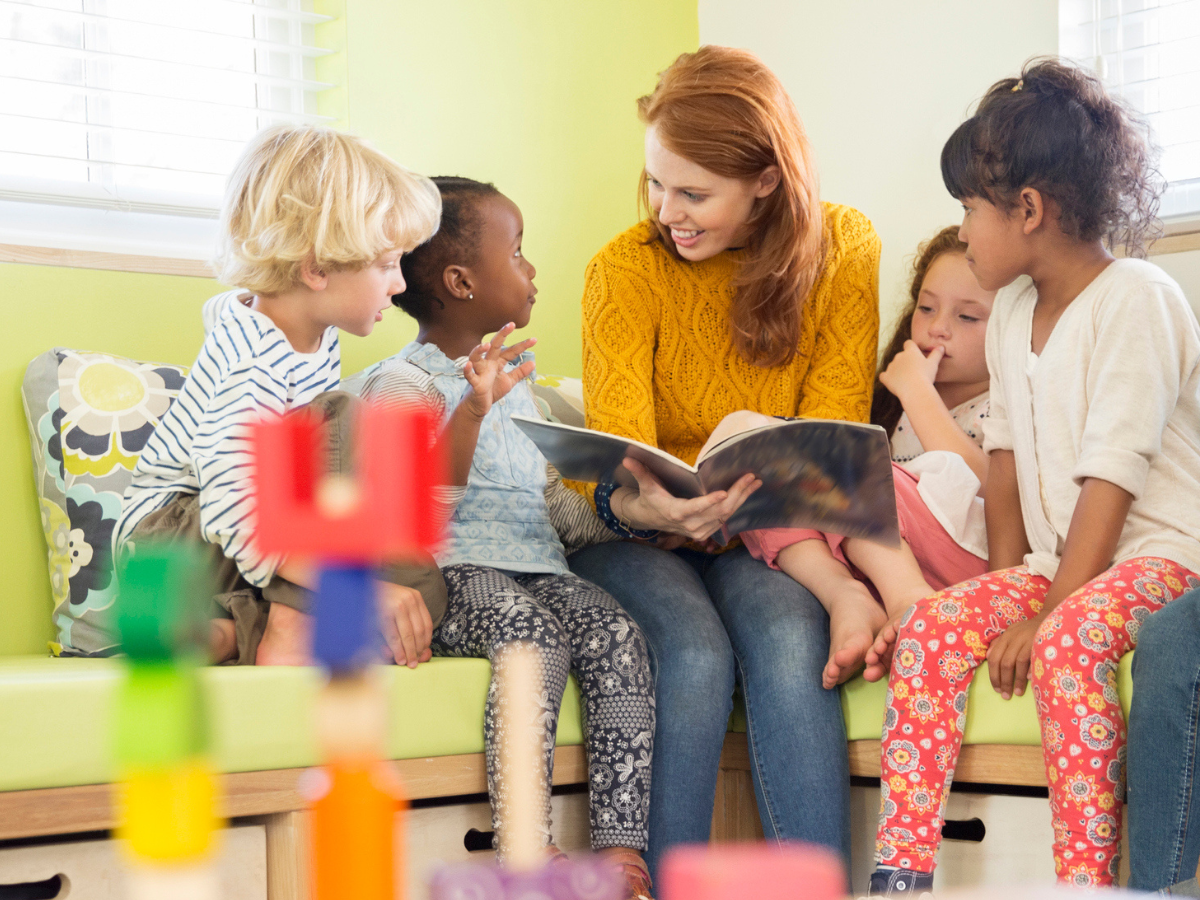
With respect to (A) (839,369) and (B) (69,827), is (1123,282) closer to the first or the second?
(A) (839,369)

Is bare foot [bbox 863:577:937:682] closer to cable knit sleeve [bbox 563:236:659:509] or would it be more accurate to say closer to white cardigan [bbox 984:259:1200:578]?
white cardigan [bbox 984:259:1200:578]

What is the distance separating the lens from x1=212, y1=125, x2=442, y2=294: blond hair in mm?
1353

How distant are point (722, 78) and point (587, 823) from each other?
93 cm

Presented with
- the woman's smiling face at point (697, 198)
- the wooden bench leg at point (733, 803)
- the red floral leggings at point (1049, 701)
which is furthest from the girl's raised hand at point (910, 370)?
the wooden bench leg at point (733, 803)

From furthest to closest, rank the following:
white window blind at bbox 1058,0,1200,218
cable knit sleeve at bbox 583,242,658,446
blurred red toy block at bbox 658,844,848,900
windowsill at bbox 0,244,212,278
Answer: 1. white window blind at bbox 1058,0,1200,218
2. windowsill at bbox 0,244,212,278
3. cable knit sleeve at bbox 583,242,658,446
4. blurred red toy block at bbox 658,844,848,900

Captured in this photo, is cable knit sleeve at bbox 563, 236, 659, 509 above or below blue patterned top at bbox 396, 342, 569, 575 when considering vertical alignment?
above

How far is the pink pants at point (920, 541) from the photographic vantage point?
140 centimetres

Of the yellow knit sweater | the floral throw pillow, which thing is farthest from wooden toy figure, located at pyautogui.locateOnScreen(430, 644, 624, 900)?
the floral throw pillow

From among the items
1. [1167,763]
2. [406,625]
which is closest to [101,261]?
[406,625]

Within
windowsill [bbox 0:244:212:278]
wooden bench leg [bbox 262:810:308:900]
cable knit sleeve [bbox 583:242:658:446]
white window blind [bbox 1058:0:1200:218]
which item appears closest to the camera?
wooden bench leg [bbox 262:810:308:900]

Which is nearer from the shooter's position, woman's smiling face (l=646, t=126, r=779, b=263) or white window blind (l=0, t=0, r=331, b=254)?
woman's smiling face (l=646, t=126, r=779, b=263)

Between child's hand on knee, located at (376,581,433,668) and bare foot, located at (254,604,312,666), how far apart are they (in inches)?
3.4

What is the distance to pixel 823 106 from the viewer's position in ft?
7.11

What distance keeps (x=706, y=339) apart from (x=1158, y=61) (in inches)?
36.3
